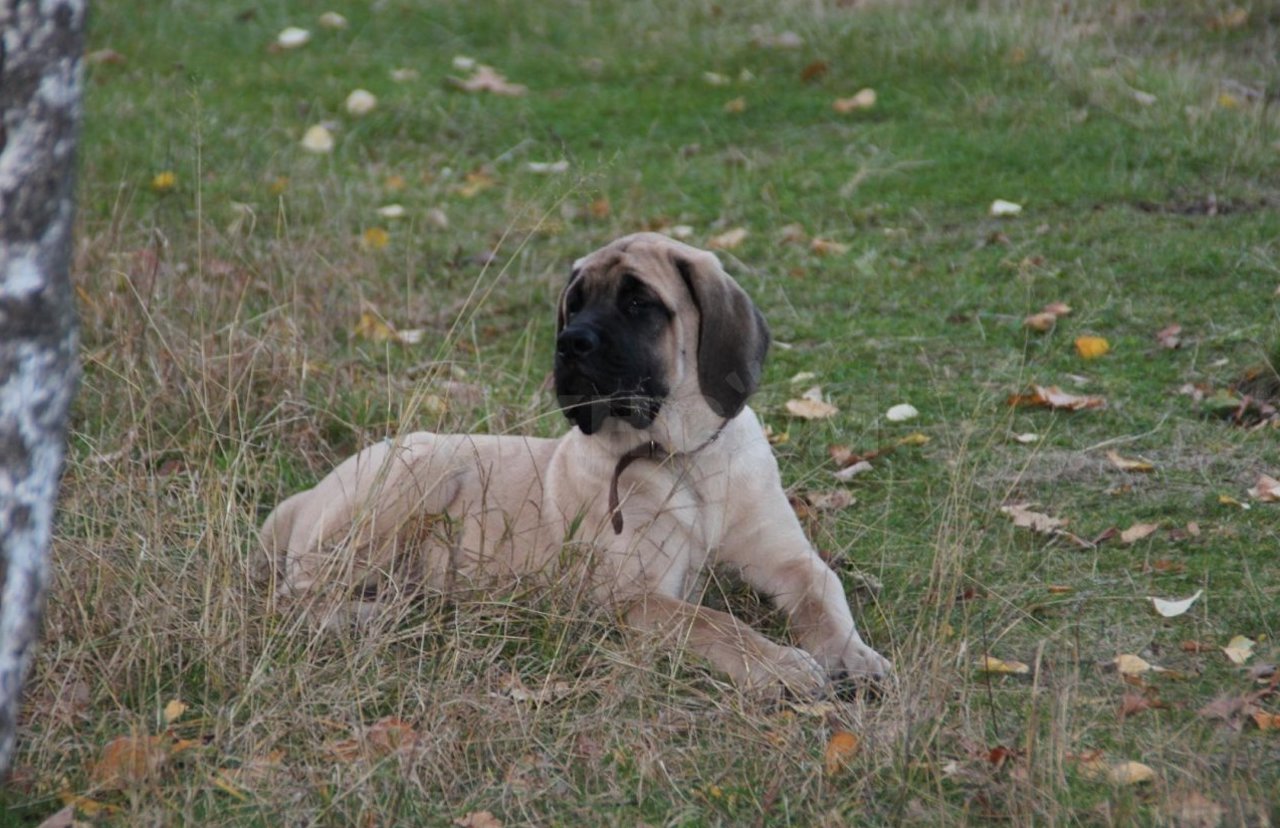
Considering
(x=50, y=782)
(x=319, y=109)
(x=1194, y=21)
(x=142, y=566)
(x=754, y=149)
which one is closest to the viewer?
(x=50, y=782)

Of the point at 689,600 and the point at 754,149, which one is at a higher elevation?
the point at 689,600

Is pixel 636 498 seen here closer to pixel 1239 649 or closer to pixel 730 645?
pixel 730 645

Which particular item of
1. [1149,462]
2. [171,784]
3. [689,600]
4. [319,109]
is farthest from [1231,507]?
[319,109]

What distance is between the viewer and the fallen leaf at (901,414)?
594 centimetres

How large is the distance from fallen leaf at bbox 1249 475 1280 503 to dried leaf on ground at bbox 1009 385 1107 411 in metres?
0.83

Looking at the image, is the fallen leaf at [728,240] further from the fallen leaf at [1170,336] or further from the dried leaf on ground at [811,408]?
the fallen leaf at [1170,336]

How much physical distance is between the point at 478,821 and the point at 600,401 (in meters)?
1.32

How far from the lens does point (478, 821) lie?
3.32m

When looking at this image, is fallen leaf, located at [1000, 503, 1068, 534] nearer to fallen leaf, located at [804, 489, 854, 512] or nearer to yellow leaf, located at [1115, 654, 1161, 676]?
fallen leaf, located at [804, 489, 854, 512]

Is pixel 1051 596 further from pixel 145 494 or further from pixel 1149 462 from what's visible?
pixel 145 494

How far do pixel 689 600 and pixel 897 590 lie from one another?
60 centimetres

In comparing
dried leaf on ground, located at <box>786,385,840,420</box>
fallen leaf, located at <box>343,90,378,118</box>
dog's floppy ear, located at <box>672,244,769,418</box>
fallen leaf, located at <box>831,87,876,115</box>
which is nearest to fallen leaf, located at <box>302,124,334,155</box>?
fallen leaf, located at <box>343,90,378,118</box>

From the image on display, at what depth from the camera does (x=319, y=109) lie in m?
9.83

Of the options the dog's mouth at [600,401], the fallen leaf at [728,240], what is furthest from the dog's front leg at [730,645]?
the fallen leaf at [728,240]
